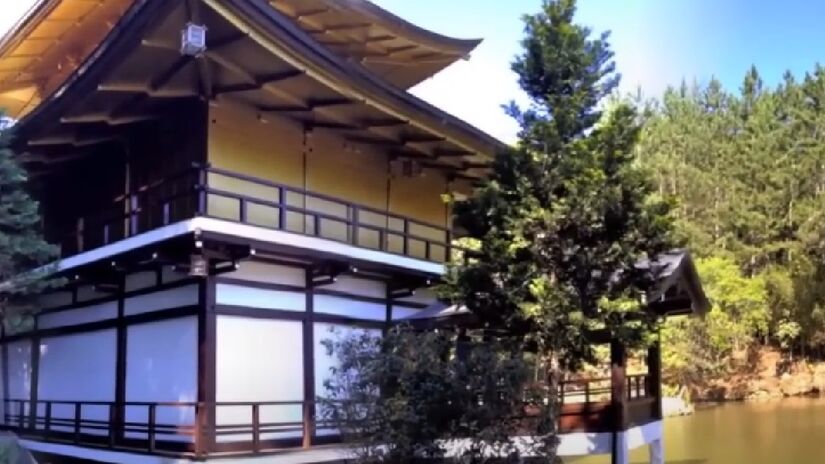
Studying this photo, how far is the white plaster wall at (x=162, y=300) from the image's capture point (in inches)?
407

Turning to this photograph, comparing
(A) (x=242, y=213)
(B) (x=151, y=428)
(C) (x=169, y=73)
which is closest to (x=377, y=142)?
(A) (x=242, y=213)

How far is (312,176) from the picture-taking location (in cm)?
1183

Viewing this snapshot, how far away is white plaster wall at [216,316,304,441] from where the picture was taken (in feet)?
33.1

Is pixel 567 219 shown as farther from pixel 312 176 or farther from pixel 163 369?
pixel 163 369

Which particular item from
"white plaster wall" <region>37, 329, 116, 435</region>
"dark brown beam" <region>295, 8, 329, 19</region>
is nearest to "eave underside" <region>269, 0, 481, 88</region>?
"dark brown beam" <region>295, 8, 329, 19</region>

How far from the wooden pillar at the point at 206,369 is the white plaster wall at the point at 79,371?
2.55 metres

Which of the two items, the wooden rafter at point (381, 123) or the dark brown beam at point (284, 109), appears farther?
the wooden rafter at point (381, 123)

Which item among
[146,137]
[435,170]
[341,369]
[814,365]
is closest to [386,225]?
[435,170]

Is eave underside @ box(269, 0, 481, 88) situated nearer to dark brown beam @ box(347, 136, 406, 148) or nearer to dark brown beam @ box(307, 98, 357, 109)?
dark brown beam @ box(347, 136, 406, 148)

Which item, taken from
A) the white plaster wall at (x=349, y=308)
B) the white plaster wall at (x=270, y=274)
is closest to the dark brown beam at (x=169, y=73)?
the white plaster wall at (x=270, y=274)

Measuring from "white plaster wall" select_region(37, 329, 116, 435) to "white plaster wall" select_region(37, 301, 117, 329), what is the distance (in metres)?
0.22

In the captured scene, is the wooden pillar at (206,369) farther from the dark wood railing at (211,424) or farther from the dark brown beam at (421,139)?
the dark brown beam at (421,139)

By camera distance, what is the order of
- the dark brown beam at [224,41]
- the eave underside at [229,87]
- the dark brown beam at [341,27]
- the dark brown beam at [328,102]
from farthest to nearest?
the dark brown beam at [341,27] < the dark brown beam at [328,102] < the dark brown beam at [224,41] < the eave underside at [229,87]

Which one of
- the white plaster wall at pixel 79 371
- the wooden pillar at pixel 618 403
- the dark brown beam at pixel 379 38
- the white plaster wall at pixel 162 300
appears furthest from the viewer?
the dark brown beam at pixel 379 38
